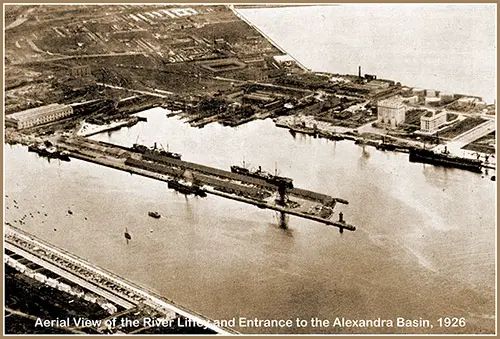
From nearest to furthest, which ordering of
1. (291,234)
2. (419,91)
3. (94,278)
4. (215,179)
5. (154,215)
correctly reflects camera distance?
(94,278)
(291,234)
(154,215)
(215,179)
(419,91)

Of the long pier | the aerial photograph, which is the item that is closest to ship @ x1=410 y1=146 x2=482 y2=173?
the aerial photograph

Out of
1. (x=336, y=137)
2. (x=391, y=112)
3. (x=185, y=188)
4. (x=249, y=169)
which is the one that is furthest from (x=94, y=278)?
(x=391, y=112)

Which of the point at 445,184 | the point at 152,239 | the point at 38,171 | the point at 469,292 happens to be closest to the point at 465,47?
the point at 445,184

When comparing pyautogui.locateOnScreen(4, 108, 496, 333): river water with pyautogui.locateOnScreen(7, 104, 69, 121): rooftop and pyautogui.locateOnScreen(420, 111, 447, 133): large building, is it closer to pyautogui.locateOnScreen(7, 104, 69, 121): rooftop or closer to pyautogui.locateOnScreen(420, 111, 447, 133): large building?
pyautogui.locateOnScreen(7, 104, 69, 121): rooftop

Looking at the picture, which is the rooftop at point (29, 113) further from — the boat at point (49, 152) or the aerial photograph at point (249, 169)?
the boat at point (49, 152)

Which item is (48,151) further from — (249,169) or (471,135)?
(471,135)

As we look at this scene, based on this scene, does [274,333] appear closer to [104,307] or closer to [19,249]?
[104,307]
